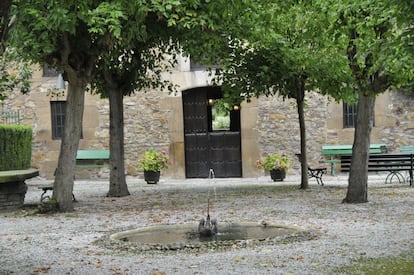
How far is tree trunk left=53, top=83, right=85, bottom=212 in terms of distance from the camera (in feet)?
42.4

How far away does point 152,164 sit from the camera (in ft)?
68.8

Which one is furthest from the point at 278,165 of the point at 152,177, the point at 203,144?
the point at 152,177

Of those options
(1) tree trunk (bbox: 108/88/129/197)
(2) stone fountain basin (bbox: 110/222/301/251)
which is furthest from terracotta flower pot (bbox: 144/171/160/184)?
(2) stone fountain basin (bbox: 110/222/301/251)

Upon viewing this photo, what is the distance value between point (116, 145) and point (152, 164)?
15.6ft

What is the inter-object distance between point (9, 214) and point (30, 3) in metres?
4.03

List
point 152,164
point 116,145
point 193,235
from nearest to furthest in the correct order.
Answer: point 193,235
point 116,145
point 152,164

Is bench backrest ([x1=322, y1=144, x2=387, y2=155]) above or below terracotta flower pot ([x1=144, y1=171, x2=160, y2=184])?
above

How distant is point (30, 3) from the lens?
11.9 meters

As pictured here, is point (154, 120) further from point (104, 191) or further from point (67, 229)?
point (67, 229)

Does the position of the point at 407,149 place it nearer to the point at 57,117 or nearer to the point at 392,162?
the point at 392,162

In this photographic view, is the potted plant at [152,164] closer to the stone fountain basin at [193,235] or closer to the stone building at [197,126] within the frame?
the stone building at [197,126]

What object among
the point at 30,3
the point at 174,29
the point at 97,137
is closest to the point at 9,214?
the point at 30,3

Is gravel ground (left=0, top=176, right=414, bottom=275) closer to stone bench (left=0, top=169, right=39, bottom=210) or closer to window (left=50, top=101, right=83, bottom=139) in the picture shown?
stone bench (left=0, top=169, right=39, bottom=210)

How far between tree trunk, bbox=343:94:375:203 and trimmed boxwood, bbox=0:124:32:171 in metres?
9.83
